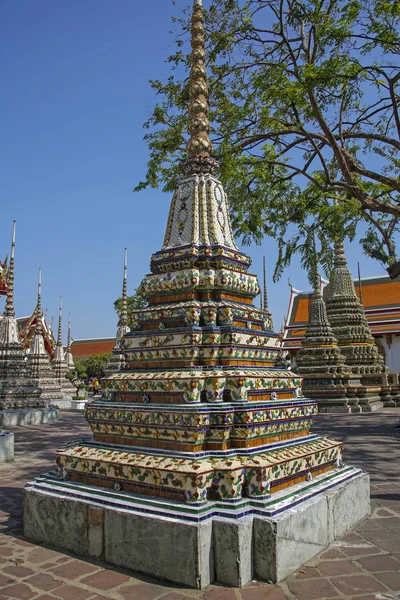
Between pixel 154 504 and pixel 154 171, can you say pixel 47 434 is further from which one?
pixel 154 504

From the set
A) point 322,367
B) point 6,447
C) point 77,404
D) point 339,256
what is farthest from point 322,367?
point 77,404

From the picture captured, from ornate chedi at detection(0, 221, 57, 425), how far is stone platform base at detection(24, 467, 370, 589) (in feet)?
38.0

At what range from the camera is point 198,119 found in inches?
220

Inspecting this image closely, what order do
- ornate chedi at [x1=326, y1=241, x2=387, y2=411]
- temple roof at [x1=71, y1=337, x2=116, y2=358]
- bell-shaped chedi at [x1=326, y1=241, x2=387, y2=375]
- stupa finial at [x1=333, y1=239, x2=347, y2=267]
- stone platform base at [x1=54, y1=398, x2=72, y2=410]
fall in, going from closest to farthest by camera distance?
ornate chedi at [x1=326, y1=241, x2=387, y2=411] → bell-shaped chedi at [x1=326, y1=241, x2=387, y2=375] → stupa finial at [x1=333, y1=239, x2=347, y2=267] → stone platform base at [x1=54, y1=398, x2=72, y2=410] → temple roof at [x1=71, y1=337, x2=116, y2=358]

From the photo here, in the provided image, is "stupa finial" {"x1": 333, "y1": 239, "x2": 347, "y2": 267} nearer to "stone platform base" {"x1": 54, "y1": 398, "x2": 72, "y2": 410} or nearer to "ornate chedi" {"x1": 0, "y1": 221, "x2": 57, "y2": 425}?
"ornate chedi" {"x1": 0, "y1": 221, "x2": 57, "y2": 425}

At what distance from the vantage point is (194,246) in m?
4.95

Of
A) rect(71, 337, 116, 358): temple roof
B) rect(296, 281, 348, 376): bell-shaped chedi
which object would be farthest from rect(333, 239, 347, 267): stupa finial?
rect(71, 337, 116, 358): temple roof

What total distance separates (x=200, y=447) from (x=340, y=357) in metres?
15.1

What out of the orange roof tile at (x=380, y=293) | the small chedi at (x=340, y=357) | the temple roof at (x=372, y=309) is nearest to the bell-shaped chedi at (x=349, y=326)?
Result: the small chedi at (x=340, y=357)

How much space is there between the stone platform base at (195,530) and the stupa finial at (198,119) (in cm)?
349

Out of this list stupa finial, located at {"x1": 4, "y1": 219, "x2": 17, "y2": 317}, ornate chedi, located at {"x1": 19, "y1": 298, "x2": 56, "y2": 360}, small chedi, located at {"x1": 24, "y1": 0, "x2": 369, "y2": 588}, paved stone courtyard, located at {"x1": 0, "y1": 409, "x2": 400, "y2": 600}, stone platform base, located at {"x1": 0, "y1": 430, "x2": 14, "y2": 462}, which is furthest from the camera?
ornate chedi, located at {"x1": 19, "y1": 298, "x2": 56, "y2": 360}

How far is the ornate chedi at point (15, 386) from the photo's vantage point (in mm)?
15109

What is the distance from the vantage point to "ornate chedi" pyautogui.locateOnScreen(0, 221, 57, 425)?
49.6 feet

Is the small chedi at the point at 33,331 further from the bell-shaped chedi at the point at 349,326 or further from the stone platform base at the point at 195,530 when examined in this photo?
the stone platform base at the point at 195,530
